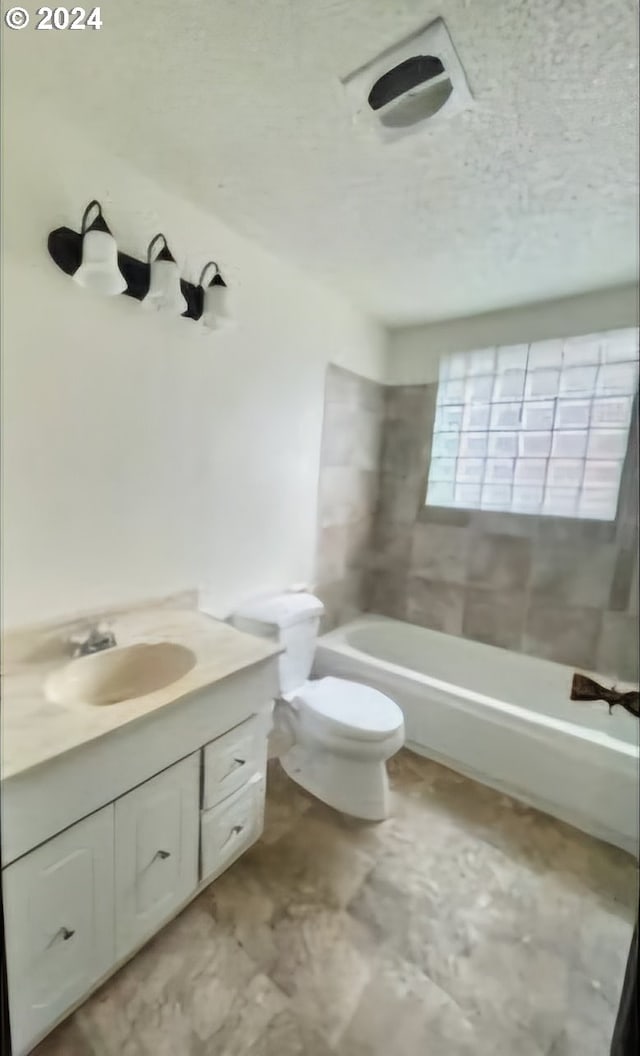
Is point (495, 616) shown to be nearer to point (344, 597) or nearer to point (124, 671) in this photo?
point (344, 597)

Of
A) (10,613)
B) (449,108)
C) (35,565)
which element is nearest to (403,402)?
(449,108)

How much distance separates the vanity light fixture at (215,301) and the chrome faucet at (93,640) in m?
0.94

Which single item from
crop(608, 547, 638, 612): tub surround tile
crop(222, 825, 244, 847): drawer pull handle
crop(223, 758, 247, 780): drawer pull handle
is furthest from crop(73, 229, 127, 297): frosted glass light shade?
crop(608, 547, 638, 612): tub surround tile

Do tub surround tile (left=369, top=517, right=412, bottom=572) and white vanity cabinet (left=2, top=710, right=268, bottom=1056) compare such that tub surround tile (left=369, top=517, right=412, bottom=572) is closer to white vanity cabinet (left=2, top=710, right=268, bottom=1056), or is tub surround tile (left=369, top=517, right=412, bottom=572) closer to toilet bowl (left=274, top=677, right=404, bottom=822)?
toilet bowl (left=274, top=677, right=404, bottom=822)

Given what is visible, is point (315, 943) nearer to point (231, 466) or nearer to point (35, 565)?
point (35, 565)

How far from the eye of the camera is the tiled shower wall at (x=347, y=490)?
127 centimetres

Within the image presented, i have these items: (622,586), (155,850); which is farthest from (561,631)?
(155,850)

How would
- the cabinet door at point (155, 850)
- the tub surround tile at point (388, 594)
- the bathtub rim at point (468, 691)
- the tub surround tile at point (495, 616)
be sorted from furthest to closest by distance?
1. the tub surround tile at point (495, 616)
2. the tub surround tile at point (388, 594)
3. the bathtub rim at point (468, 691)
4. the cabinet door at point (155, 850)

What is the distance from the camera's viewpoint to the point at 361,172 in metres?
1.17

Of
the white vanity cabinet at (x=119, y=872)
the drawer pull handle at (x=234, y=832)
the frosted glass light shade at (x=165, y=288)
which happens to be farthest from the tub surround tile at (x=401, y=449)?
the drawer pull handle at (x=234, y=832)

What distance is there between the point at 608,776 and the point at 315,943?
1.17 m

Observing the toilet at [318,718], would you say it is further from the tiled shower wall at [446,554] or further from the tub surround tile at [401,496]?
the tub surround tile at [401,496]

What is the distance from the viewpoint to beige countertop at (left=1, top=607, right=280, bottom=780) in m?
0.81

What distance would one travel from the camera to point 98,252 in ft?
3.05
